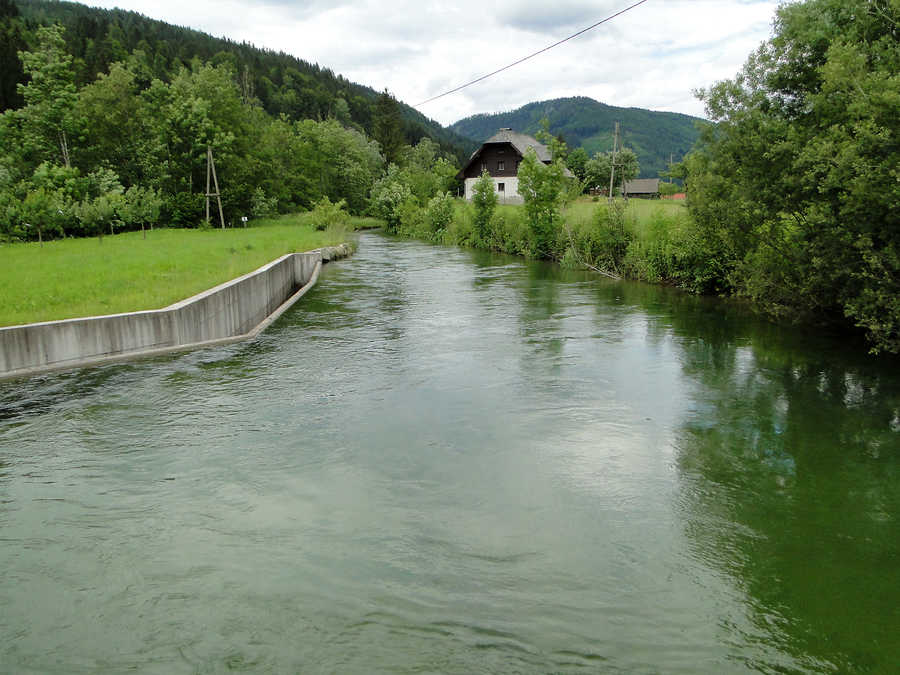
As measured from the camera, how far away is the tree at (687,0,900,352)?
11.0 m

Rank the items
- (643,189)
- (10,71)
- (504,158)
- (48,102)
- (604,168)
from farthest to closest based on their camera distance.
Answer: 1. (643,189)
2. (604,168)
3. (504,158)
4. (10,71)
5. (48,102)

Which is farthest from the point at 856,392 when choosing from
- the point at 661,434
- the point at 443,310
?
the point at 443,310

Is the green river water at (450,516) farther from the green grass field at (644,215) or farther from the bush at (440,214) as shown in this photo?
the bush at (440,214)

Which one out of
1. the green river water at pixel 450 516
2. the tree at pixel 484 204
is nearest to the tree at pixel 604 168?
the tree at pixel 484 204

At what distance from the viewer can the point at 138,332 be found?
39.9ft

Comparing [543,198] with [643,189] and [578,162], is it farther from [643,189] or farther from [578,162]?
[643,189]

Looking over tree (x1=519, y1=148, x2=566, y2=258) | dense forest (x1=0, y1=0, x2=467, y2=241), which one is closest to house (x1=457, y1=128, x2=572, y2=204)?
dense forest (x1=0, y1=0, x2=467, y2=241)

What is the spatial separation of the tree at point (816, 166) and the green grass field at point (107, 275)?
13306mm

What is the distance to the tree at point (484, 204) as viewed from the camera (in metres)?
43.1

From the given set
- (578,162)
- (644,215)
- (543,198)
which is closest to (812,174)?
(644,215)

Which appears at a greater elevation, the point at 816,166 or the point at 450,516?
the point at 816,166

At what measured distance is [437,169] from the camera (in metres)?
83.2

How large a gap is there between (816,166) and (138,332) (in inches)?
520

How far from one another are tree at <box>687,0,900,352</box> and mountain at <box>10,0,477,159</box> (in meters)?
79.6
